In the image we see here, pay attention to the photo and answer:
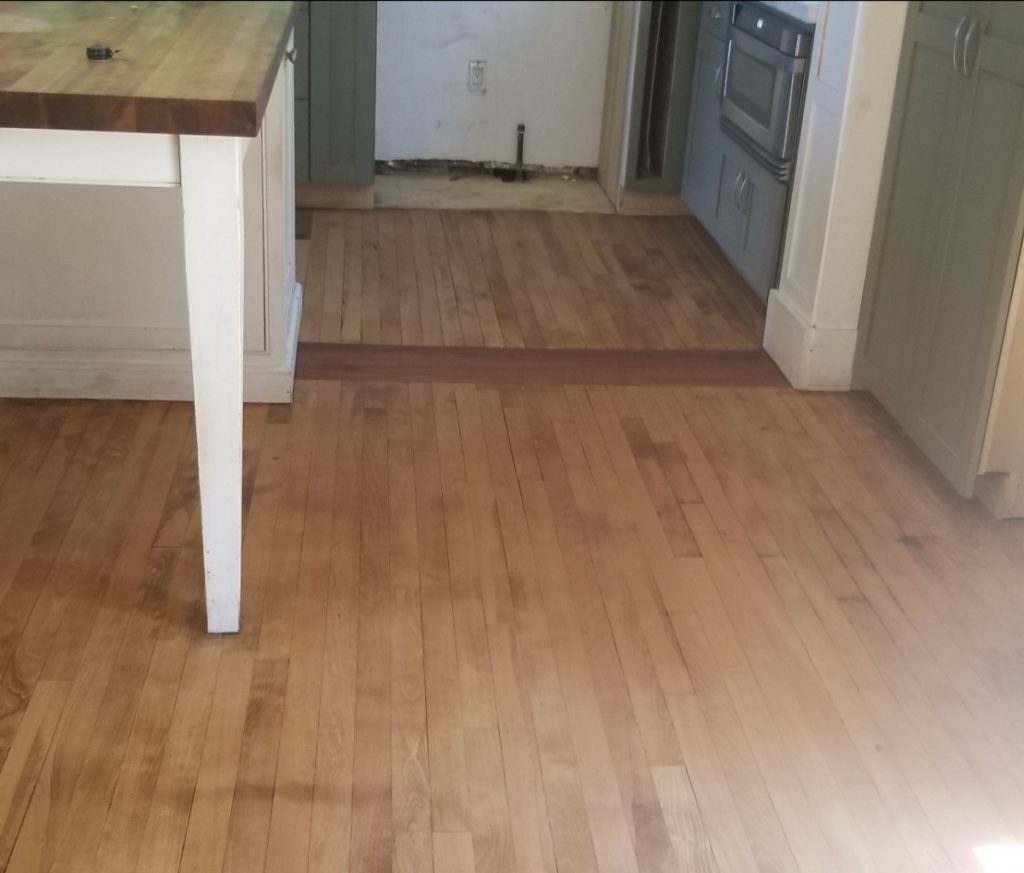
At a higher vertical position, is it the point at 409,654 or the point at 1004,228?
the point at 1004,228

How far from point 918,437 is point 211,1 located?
1724 millimetres

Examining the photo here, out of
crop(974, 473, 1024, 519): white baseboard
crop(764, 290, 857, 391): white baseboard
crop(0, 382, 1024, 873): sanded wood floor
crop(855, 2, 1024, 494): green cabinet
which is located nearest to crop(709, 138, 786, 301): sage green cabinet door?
crop(764, 290, 857, 391): white baseboard

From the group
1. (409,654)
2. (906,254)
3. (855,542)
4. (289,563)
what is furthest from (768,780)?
(906,254)

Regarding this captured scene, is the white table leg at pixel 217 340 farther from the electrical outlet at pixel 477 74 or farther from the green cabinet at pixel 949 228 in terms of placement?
the electrical outlet at pixel 477 74

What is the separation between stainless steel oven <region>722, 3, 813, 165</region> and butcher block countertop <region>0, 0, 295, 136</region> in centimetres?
140

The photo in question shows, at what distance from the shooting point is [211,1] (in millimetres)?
2559

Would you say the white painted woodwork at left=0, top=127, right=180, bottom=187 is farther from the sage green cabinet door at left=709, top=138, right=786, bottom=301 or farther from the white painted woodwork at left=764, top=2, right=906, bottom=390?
the sage green cabinet door at left=709, top=138, right=786, bottom=301

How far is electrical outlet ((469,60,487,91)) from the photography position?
485 centimetres

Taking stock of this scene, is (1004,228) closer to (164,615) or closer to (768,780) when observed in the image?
(768,780)

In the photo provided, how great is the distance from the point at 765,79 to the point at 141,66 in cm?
208

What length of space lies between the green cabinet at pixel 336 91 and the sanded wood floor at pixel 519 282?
6.6 inches

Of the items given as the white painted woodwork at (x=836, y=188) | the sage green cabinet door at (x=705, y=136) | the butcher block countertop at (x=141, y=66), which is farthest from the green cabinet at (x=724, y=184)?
the butcher block countertop at (x=141, y=66)

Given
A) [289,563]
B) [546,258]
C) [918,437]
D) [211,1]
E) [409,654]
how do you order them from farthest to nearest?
1. [546,258]
2. [918,437]
3. [211,1]
4. [289,563]
5. [409,654]

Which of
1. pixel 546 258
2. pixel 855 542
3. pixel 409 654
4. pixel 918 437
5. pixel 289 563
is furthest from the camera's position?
pixel 546 258
